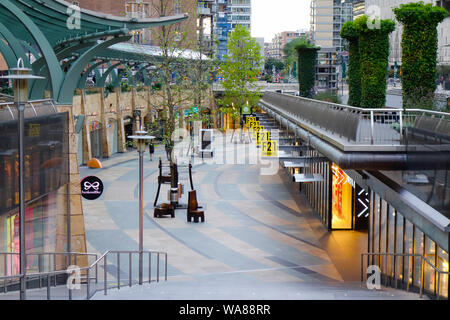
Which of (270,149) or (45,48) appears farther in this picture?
(270,149)

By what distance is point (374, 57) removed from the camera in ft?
97.7

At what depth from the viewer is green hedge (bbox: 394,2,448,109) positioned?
24188mm

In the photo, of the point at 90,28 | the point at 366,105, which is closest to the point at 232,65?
the point at 366,105

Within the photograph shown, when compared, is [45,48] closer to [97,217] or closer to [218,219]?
[97,217]

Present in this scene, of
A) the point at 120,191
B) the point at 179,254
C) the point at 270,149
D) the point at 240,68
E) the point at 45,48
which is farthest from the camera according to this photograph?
the point at 240,68

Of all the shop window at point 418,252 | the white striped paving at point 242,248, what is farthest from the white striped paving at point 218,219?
the shop window at point 418,252

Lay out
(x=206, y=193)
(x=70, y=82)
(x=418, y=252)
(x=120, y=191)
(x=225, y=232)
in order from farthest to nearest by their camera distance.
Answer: (x=120, y=191)
(x=206, y=193)
(x=225, y=232)
(x=70, y=82)
(x=418, y=252)

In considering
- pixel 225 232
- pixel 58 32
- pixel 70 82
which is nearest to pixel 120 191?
pixel 58 32

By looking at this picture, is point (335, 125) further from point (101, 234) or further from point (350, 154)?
point (101, 234)

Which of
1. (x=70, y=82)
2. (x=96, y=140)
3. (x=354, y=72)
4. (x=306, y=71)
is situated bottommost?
(x=96, y=140)

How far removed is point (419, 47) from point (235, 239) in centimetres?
938

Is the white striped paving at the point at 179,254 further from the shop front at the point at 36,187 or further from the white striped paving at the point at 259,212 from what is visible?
the white striped paving at the point at 259,212

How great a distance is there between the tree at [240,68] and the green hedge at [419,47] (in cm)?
4181
